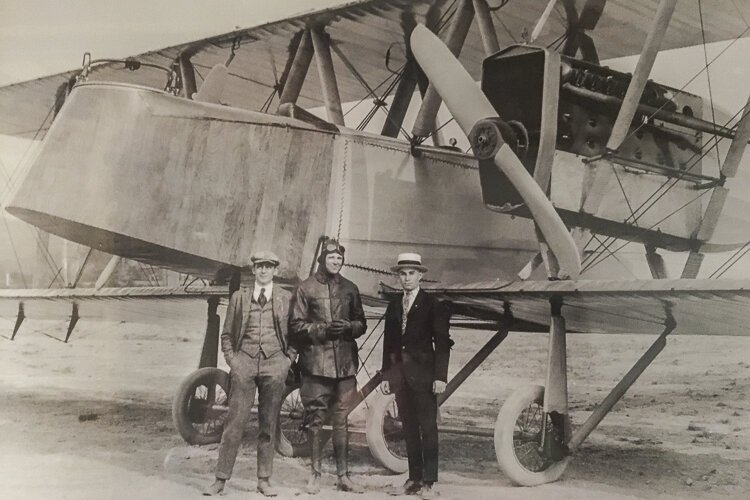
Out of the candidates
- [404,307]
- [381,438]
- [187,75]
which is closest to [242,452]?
[381,438]

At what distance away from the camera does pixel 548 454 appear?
439 centimetres

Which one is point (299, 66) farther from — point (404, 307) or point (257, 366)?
point (257, 366)

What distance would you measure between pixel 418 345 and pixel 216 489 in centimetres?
132

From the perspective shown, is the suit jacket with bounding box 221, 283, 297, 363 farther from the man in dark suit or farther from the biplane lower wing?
the biplane lower wing

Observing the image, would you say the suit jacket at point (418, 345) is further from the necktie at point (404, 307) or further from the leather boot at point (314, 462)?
the leather boot at point (314, 462)

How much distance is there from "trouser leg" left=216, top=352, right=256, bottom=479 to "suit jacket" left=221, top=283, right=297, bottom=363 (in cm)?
7

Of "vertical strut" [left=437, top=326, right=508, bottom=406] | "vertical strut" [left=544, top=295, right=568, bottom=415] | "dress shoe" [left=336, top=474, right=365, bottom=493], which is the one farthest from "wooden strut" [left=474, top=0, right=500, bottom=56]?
"dress shoe" [left=336, top=474, right=365, bottom=493]

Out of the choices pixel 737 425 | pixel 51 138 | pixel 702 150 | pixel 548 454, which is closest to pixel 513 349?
pixel 737 425

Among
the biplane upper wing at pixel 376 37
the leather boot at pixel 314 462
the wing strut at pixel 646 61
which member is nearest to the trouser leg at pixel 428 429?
the leather boot at pixel 314 462

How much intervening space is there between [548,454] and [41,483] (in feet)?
9.99

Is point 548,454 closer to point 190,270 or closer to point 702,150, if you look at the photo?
point 190,270

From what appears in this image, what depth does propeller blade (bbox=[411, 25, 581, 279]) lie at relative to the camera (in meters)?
4.47

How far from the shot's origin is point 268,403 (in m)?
3.85

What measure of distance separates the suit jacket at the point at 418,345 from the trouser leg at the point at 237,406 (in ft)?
2.48
